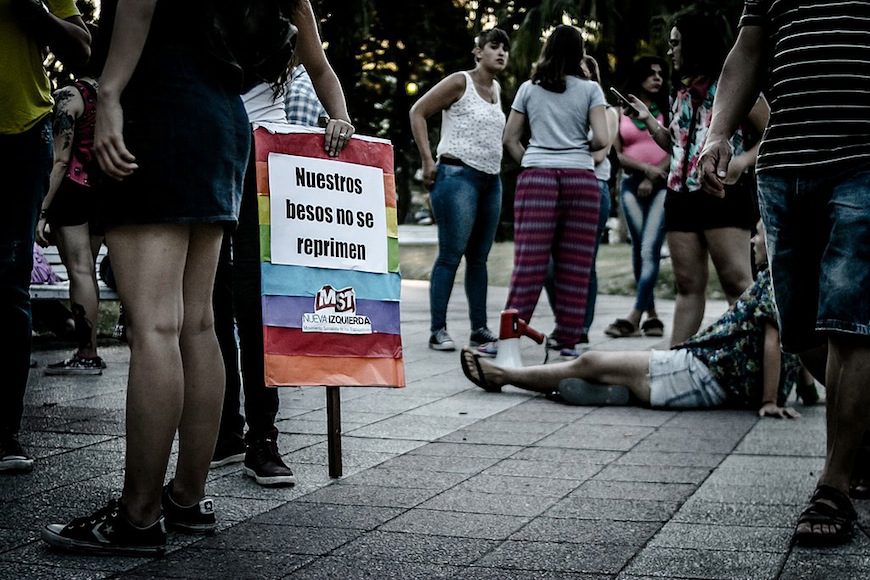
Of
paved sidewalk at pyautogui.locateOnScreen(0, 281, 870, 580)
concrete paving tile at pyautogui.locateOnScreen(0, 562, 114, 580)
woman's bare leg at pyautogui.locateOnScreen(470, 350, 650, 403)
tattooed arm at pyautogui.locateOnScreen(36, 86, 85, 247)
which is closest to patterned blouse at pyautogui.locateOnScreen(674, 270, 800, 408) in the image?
paved sidewalk at pyautogui.locateOnScreen(0, 281, 870, 580)

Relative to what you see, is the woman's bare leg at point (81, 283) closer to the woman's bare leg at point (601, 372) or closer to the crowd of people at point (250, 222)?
the crowd of people at point (250, 222)

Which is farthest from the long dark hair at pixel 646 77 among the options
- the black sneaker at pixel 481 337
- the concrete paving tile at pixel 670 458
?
the concrete paving tile at pixel 670 458

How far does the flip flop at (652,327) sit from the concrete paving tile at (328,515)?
690cm

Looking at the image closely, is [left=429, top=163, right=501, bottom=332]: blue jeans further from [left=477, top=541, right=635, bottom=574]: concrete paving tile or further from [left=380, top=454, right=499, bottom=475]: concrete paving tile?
[left=477, top=541, right=635, bottom=574]: concrete paving tile

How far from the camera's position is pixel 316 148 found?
14.6 ft

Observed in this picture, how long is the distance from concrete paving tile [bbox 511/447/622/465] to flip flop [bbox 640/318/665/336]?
5564 millimetres

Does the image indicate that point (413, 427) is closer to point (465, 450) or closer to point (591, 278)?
point (465, 450)

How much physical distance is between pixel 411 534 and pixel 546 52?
17.9 feet

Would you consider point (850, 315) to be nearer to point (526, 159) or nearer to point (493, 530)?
point (493, 530)

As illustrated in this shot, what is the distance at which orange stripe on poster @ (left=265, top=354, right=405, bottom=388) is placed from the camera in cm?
442

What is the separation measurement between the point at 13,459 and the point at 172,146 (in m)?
1.69

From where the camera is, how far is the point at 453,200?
29.0ft

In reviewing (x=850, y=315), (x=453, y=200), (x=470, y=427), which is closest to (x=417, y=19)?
(x=453, y=200)

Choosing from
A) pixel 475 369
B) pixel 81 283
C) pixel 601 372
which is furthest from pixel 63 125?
pixel 601 372
